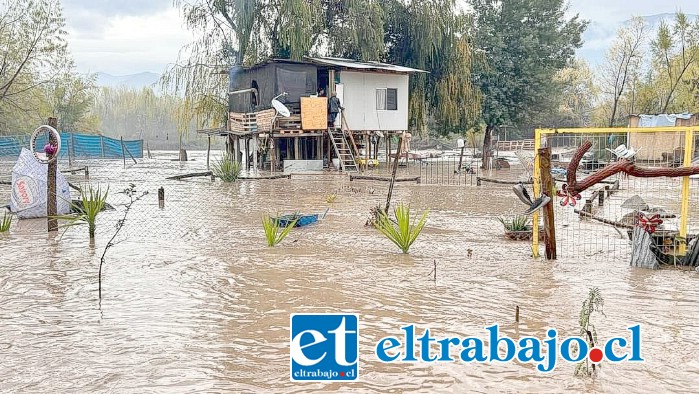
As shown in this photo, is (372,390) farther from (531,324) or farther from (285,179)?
(285,179)

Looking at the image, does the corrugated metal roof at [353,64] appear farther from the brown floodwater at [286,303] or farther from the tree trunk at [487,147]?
the brown floodwater at [286,303]

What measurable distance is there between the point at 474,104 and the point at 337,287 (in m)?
26.9

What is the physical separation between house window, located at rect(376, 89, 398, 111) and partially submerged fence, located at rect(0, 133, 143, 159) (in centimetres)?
1515

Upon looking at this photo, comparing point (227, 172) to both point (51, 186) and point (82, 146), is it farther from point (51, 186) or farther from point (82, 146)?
point (82, 146)

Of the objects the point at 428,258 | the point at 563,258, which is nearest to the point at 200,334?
the point at 428,258

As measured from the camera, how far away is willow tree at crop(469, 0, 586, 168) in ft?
109

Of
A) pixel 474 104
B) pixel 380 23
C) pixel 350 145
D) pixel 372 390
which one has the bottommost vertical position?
pixel 372 390

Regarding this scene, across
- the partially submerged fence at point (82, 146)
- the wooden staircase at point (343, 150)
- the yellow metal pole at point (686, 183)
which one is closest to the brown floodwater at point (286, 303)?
the yellow metal pole at point (686, 183)

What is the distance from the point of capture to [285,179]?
79.1ft

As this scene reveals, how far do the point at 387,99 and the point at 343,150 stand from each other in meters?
4.38

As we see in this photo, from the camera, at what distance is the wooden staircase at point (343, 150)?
2698 centimetres

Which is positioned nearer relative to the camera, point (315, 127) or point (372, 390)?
point (372, 390)

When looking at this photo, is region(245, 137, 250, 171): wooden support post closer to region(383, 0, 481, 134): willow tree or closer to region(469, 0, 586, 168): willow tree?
region(383, 0, 481, 134): willow tree

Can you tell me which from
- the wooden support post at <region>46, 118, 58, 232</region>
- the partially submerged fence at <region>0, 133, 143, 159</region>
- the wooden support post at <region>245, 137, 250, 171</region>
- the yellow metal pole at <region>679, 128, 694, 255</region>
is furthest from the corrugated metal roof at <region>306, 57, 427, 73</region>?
the yellow metal pole at <region>679, 128, 694, 255</region>
